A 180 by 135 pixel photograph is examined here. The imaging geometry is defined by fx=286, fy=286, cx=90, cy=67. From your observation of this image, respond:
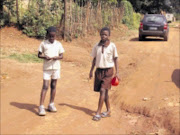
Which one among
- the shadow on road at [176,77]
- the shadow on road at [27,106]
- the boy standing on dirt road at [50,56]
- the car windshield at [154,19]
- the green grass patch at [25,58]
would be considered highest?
the car windshield at [154,19]

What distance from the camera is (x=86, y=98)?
6633mm

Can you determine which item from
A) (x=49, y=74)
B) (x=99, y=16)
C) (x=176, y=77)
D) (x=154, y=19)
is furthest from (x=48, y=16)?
(x=49, y=74)

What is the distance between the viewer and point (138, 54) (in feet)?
40.9

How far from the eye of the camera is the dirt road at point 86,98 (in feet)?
16.4

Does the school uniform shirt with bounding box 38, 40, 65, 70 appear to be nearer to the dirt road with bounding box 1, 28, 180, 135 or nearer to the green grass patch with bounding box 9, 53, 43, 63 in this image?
the dirt road with bounding box 1, 28, 180, 135

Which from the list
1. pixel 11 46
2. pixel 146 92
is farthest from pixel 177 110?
pixel 11 46

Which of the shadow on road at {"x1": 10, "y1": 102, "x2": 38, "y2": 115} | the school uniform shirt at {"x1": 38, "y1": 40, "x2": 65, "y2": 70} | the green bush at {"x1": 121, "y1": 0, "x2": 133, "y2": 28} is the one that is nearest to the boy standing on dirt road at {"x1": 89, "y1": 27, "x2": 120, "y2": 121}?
the school uniform shirt at {"x1": 38, "y1": 40, "x2": 65, "y2": 70}

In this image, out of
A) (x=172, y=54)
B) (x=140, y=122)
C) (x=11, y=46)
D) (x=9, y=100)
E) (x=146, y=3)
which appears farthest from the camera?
(x=146, y=3)

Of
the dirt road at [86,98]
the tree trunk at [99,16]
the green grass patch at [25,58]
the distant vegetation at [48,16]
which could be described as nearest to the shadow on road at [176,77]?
the dirt road at [86,98]

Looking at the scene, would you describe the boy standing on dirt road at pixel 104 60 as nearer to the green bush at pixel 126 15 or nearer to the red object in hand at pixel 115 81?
the red object in hand at pixel 115 81

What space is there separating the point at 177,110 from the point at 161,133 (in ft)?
3.16

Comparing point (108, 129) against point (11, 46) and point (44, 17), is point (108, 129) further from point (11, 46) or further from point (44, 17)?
point (44, 17)

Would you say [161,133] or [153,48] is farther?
[153,48]

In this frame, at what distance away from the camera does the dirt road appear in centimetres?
501
